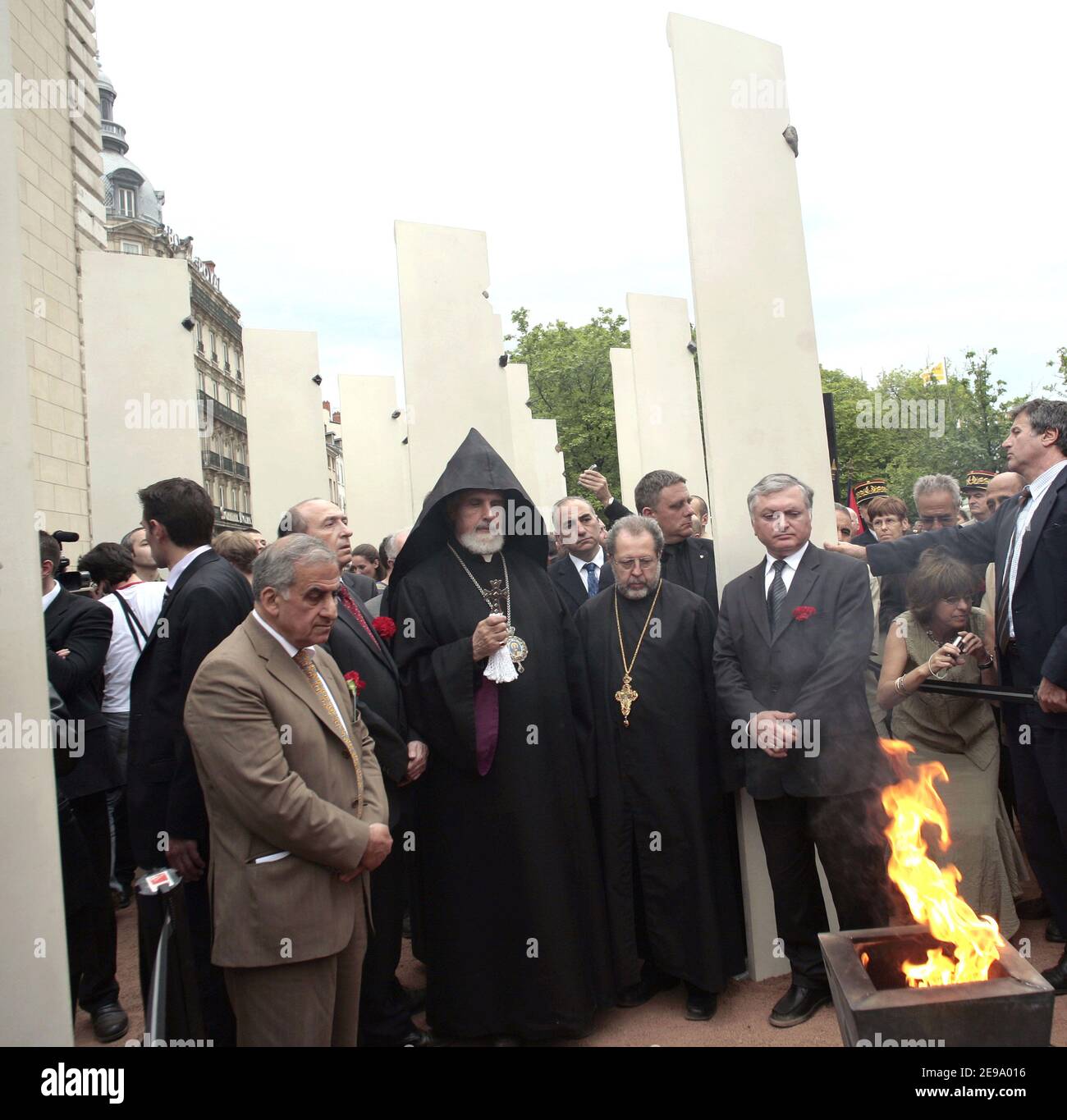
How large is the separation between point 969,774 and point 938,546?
4.02ft

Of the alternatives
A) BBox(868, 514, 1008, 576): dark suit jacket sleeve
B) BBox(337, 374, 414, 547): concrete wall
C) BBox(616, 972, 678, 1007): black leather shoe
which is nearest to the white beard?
BBox(868, 514, 1008, 576): dark suit jacket sleeve

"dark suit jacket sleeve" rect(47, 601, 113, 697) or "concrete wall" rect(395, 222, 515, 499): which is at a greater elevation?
"concrete wall" rect(395, 222, 515, 499)

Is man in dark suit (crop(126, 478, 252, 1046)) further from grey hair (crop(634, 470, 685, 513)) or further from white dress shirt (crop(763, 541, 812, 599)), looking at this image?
grey hair (crop(634, 470, 685, 513))

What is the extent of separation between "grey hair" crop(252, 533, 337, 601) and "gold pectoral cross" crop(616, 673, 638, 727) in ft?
6.79

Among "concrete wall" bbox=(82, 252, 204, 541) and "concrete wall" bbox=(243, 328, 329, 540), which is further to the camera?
"concrete wall" bbox=(243, 328, 329, 540)

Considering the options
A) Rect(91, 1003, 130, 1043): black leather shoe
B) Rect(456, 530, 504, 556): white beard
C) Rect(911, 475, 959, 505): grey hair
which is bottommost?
Rect(91, 1003, 130, 1043): black leather shoe

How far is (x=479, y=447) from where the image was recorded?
4746mm

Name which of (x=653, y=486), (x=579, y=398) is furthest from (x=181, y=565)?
(x=579, y=398)

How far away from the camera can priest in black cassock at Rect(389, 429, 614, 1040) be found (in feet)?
14.4

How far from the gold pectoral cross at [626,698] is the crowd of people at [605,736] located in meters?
0.02

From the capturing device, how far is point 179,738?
3842 millimetres

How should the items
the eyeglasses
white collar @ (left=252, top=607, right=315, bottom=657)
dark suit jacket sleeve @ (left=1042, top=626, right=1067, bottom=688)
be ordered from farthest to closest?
the eyeglasses < dark suit jacket sleeve @ (left=1042, top=626, right=1067, bottom=688) < white collar @ (left=252, top=607, right=315, bottom=657)
